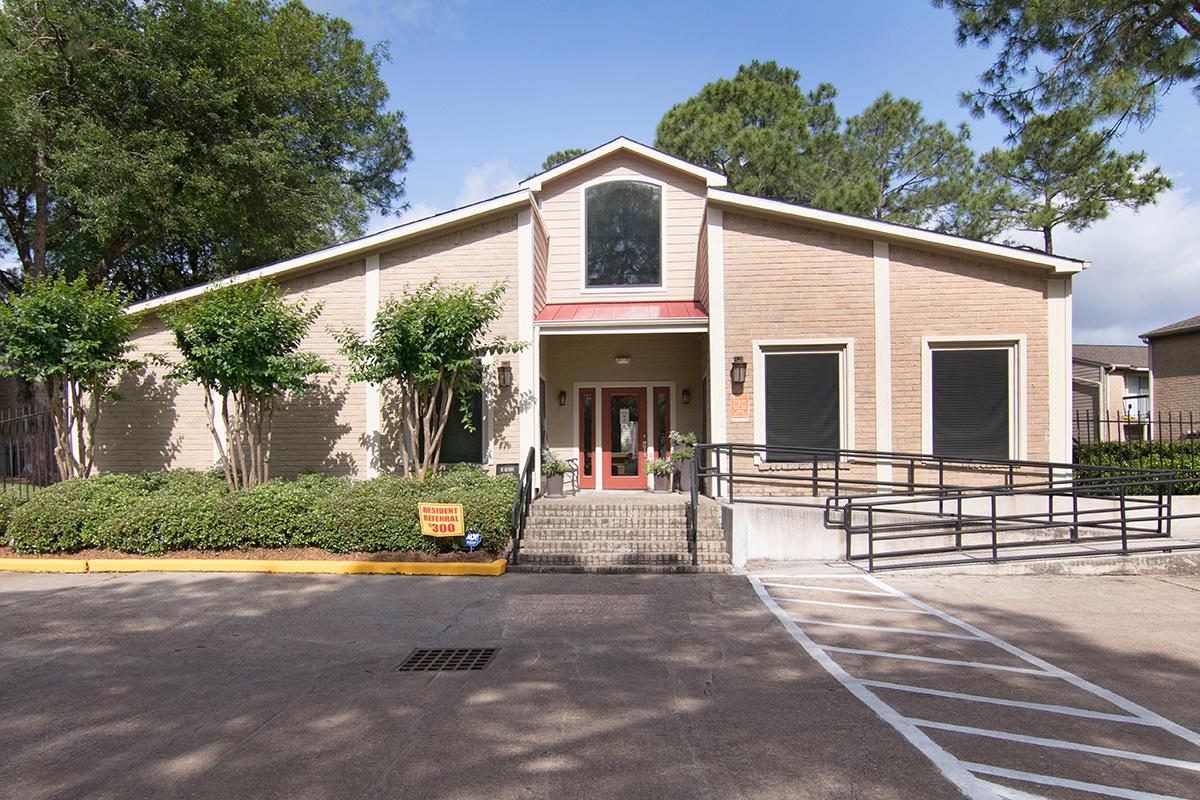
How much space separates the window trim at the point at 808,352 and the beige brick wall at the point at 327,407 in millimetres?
6731

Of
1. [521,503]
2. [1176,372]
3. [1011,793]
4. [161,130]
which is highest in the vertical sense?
[161,130]

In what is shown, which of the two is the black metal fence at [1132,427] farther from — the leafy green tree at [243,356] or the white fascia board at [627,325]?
the leafy green tree at [243,356]

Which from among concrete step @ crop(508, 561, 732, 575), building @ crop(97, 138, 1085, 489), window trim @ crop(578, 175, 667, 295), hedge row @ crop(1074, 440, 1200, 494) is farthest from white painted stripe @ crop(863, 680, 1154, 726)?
hedge row @ crop(1074, 440, 1200, 494)

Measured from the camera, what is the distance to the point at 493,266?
11828mm

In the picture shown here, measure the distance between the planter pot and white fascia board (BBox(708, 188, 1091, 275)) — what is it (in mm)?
4614

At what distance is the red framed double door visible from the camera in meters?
13.5

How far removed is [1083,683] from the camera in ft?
16.3

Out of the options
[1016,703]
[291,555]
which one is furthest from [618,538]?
[1016,703]

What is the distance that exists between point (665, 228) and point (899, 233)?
13.9ft

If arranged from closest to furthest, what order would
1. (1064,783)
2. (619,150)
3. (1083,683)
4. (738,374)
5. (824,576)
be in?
(1064,783) < (1083,683) < (824,576) < (738,374) < (619,150)

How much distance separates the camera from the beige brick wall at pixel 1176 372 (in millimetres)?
23047

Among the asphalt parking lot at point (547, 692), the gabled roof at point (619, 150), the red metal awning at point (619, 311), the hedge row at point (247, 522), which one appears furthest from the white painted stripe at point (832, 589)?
the gabled roof at point (619, 150)

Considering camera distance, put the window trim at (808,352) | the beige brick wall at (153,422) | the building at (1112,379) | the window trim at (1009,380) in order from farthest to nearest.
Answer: the building at (1112,379), the beige brick wall at (153,422), the window trim at (808,352), the window trim at (1009,380)

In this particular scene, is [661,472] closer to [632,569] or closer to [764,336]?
[764,336]
